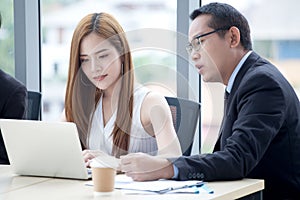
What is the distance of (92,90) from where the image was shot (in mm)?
2660

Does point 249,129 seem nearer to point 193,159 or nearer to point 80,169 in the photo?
point 193,159

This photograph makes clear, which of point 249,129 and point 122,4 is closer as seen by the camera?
point 249,129

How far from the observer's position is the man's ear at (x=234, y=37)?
252cm

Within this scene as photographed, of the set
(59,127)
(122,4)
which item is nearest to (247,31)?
(59,127)

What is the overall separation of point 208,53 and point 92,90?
0.50m

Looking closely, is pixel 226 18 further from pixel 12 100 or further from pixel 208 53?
pixel 12 100

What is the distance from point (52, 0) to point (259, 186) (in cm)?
233

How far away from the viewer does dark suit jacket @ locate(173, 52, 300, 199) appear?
7.22ft

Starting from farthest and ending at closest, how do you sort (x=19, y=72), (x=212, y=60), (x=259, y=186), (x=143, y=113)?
(x=19, y=72) → (x=143, y=113) → (x=212, y=60) → (x=259, y=186)

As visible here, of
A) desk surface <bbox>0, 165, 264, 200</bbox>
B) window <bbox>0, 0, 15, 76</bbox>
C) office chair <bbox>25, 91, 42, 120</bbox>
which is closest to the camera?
desk surface <bbox>0, 165, 264, 200</bbox>

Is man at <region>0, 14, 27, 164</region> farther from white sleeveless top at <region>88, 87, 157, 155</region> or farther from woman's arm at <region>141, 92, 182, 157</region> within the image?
woman's arm at <region>141, 92, 182, 157</region>

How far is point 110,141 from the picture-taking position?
2.60m

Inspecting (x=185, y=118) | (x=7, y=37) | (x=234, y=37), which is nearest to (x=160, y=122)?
(x=185, y=118)

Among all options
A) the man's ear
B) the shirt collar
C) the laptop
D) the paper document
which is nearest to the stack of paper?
the paper document
